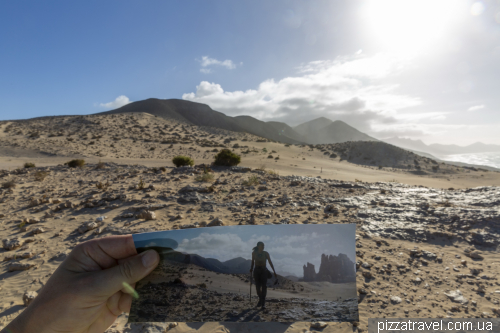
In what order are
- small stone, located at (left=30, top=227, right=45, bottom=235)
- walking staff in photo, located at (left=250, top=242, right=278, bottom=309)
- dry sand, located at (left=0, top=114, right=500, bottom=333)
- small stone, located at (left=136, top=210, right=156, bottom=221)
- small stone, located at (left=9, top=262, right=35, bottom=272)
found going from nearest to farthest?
walking staff in photo, located at (left=250, top=242, right=278, bottom=309) → dry sand, located at (left=0, top=114, right=500, bottom=333) → small stone, located at (left=9, top=262, right=35, bottom=272) → small stone, located at (left=30, top=227, right=45, bottom=235) → small stone, located at (left=136, top=210, right=156, bottom=221)

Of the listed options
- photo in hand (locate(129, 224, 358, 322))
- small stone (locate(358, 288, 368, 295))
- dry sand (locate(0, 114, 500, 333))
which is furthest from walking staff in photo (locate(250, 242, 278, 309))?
small stone (locate(358, 288, 368, 295))

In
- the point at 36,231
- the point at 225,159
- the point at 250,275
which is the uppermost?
the point at 225,159

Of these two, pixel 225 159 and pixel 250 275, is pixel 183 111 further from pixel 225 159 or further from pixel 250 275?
pixel 250 275

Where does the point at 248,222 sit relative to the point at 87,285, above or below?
below

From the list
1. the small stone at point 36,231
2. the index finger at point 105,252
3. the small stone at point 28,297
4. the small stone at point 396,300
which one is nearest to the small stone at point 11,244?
the small stone at point 36,231

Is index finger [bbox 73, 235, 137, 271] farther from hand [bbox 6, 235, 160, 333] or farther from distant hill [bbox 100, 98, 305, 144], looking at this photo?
distant hill [bbox 100, 98, 305, 144]

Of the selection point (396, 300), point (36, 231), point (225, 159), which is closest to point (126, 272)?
point (396, 300)

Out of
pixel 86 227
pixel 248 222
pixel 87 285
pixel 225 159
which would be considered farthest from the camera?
pixel 225 159
